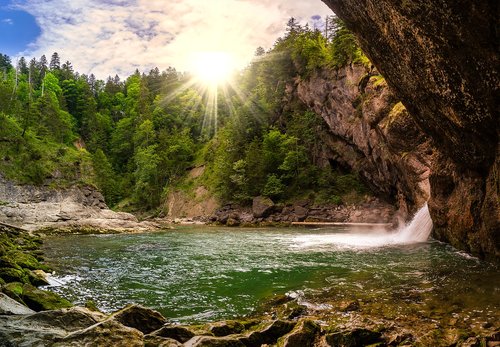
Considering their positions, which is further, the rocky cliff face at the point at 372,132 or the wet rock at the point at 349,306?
the rocky cliff face at the point at 372,132

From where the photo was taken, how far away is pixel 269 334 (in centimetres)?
731

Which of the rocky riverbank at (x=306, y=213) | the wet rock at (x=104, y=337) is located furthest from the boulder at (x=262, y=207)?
the wet rock at (x=104, y=337)

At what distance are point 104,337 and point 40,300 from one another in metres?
4.14

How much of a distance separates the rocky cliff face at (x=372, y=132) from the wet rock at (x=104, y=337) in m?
26.2

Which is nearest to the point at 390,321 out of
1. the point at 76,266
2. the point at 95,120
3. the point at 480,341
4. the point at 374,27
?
the point at 480,341

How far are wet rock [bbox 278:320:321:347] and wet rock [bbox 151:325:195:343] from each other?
1.88 metres

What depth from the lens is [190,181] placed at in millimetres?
72312

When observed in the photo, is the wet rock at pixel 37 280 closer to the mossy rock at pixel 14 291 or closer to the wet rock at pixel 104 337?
the mossy rock at pixel 14 291

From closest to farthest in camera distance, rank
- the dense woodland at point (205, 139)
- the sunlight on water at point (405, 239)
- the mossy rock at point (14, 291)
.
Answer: the mossy rock at point (14, 291) < the sunlight on water at point (405, 239) < the dense woodland at point (205, 139)

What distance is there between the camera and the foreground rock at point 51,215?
36.4m

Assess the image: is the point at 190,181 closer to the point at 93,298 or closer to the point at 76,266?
the point at 76,266

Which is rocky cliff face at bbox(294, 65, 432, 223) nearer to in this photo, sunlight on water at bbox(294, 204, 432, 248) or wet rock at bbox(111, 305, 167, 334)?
sunlight on water at bbox(294, 204, 432, 248)

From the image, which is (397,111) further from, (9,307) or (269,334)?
(9,307)

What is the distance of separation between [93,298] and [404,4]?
1404 centimetres
